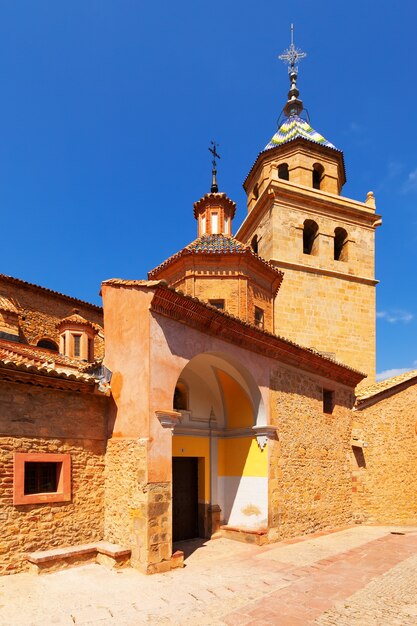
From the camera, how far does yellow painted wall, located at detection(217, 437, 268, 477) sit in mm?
10945

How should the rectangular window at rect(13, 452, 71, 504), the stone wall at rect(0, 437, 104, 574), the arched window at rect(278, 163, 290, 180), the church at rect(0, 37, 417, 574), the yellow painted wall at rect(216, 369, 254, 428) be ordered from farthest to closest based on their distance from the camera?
the arched window at rect(278, 163, 290, 180), the yellow painted wall at rect(216, 369, 254, 428), the church at rect(0, 37, 417, 574), the rectangular window at rect(13, 452, 71, 504), the stone wall at rect(0, 437, 104, 574)

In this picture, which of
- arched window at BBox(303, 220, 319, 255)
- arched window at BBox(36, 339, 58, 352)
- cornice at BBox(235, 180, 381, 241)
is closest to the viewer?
arched window at BBox(36, 339, 58, 352)

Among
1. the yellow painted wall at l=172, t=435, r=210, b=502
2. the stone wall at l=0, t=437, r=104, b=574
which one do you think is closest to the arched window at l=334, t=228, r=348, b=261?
the yellow painted wall at l=172, t=435, r=210, b=502

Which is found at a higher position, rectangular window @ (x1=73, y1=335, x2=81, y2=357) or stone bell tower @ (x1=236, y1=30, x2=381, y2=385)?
stone bell tower @ (x1=236, y1=30, x2=381, y2=385)

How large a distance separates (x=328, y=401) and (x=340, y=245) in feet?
37.9

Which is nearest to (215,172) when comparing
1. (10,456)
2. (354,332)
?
(354,332)

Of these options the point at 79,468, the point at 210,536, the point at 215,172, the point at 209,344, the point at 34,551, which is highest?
the point at 215,172

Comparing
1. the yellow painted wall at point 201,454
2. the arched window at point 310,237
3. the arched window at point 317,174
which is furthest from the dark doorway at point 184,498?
the arched window at point 317,174

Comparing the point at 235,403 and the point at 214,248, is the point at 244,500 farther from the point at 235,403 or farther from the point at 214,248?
the point at 214,248

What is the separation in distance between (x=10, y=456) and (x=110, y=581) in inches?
106

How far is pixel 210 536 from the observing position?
10875mm

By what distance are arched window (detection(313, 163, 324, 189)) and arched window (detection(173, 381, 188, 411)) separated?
16385 mm

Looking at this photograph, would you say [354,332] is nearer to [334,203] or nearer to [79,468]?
[334,203]

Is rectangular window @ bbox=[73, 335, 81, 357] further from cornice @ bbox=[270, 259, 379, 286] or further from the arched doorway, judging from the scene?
cornice @ bbox=[270, 259, 379, 286]
